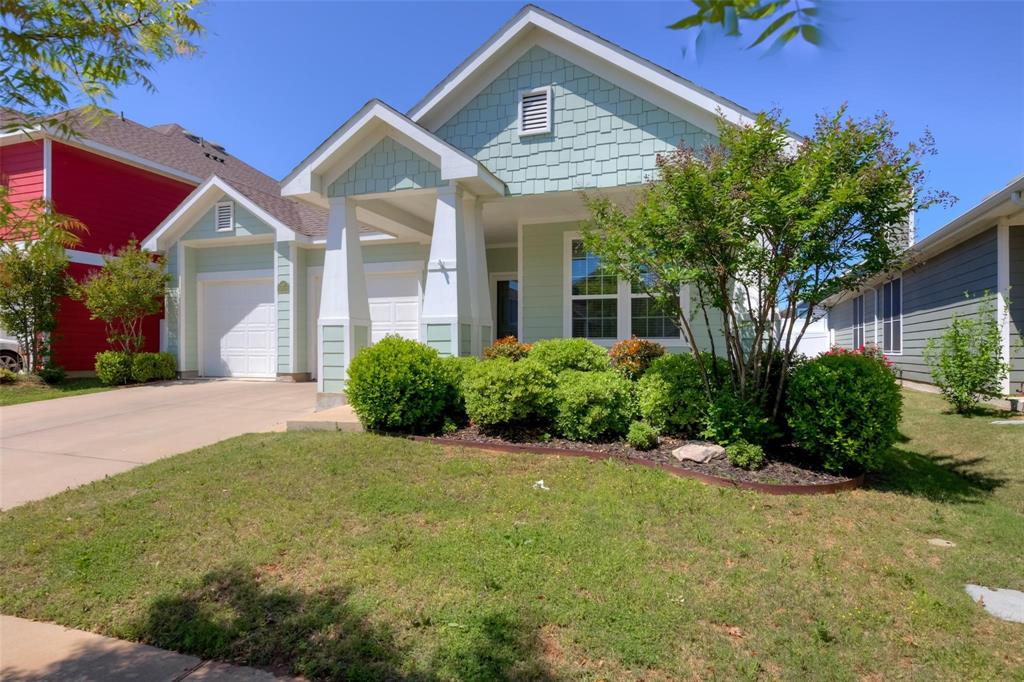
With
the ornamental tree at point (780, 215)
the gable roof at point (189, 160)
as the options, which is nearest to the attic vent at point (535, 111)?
the ornamental tree at point (780, 215)

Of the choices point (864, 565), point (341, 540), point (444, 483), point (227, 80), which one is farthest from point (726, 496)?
point (227, 80)

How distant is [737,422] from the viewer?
5.55 meters

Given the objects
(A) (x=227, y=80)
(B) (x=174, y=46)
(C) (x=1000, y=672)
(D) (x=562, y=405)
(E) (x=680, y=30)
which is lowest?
(C) (x=1000, y=672)

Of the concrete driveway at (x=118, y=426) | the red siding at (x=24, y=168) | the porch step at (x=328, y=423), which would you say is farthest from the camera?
the red siding at (x=24, y=168)

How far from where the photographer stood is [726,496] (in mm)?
4605

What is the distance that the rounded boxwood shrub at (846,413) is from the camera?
509cm

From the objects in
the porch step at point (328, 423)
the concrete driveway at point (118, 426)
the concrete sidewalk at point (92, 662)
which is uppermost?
the porch step at point (328, 423)

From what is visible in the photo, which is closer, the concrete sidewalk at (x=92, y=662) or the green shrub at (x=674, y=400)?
the concrete sidewalk at (x=92, y=662)

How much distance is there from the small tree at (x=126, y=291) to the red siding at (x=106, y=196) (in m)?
1.07

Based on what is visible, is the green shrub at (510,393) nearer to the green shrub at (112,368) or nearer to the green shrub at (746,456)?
the green shrub at (746,456)

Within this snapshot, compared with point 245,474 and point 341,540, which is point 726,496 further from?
point 245,474

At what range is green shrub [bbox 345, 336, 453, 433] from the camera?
6.30m

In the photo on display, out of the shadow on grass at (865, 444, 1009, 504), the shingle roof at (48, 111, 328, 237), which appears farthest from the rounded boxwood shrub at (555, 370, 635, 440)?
the shingle roof at (48, 111, 328, 237)

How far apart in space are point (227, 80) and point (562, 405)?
4.33 m
